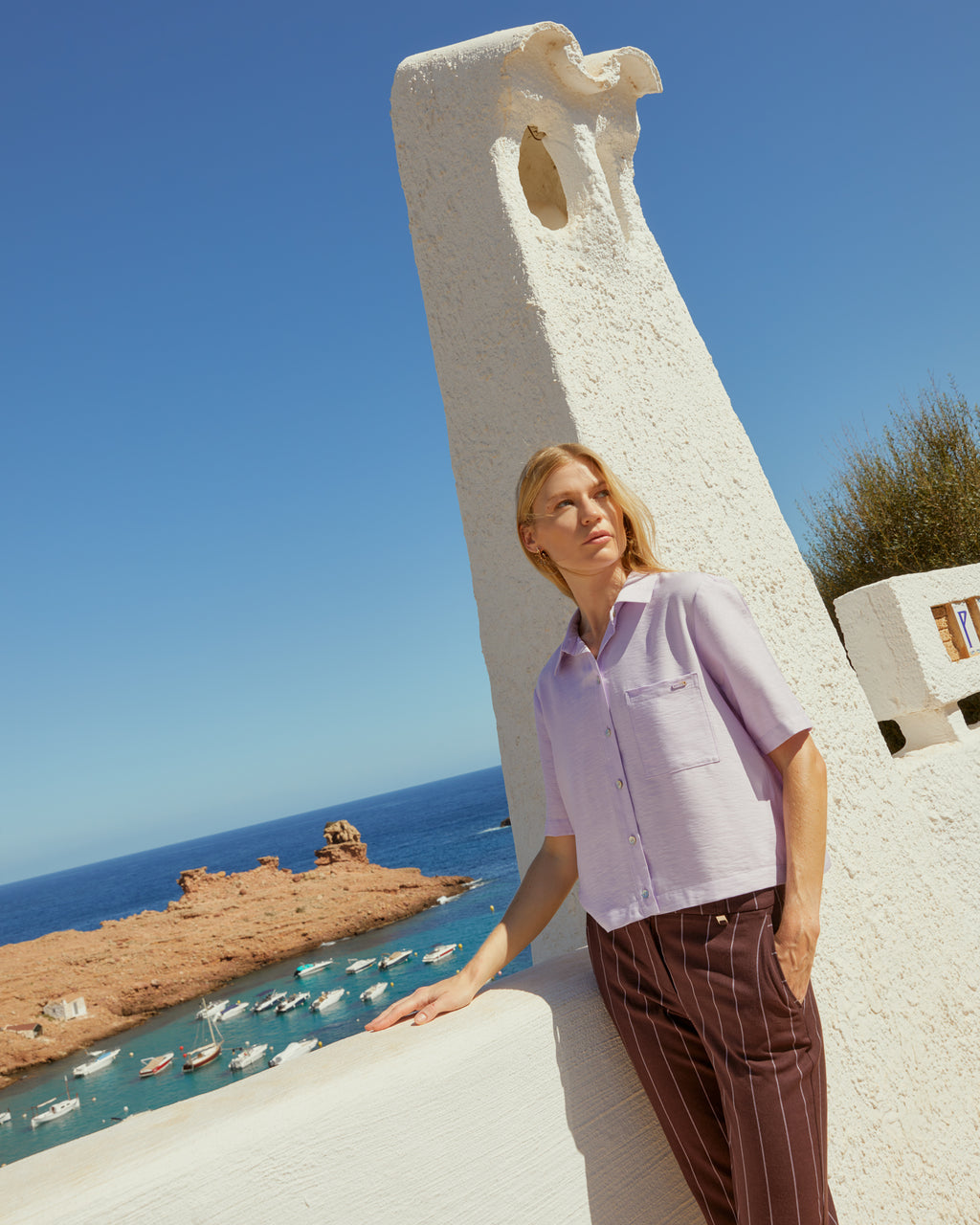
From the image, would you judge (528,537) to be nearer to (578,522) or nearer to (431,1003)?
(578,522)

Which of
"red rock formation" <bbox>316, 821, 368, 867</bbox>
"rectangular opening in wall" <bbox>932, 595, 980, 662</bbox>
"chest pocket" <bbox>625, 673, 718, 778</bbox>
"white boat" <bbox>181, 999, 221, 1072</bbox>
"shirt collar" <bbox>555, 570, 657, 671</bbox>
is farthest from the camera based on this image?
"red rock formation" <bbox>316, 821, 368, 867</bbox>

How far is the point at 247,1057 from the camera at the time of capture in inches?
983

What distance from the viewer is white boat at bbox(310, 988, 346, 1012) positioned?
28.8 meters

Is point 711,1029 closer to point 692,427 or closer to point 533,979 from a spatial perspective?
point 533,979

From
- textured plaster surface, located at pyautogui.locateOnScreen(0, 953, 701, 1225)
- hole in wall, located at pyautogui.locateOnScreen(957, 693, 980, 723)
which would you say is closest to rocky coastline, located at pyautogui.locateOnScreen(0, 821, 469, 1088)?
hole in wall, located at pyautogui.locateOnScreen(957, 693, 980, 723)

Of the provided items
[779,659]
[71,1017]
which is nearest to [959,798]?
[779,659]

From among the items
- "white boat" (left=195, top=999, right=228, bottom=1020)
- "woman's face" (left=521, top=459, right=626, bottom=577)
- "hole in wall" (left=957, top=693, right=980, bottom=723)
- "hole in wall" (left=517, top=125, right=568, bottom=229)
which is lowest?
"white boat" (left=195, top=999, right=228, bottom=1020)

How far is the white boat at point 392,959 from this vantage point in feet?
104

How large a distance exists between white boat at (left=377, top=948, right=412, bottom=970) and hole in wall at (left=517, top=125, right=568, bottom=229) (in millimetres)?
33309

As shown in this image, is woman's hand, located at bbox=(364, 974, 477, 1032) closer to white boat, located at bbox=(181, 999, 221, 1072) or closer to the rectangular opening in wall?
the rectangular opening in wall

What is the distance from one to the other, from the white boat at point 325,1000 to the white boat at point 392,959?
229cm

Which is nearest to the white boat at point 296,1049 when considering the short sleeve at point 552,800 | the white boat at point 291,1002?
the white boat at point 291,1002

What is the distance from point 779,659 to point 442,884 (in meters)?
46.0

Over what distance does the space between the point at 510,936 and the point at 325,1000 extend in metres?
31.2
